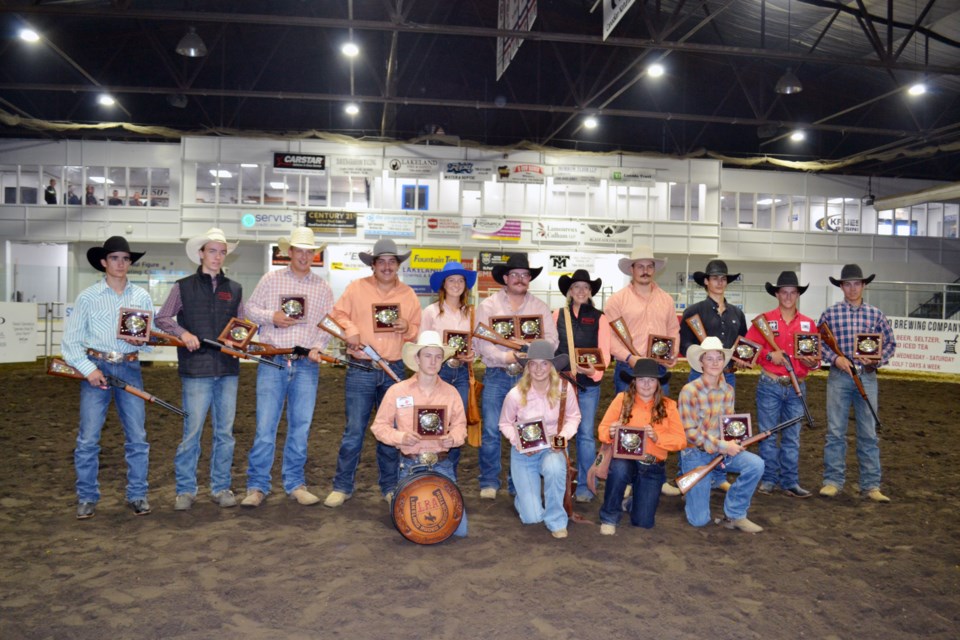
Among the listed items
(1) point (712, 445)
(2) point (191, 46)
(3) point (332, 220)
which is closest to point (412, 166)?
(3) point (332, 220)

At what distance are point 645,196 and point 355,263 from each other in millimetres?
11609

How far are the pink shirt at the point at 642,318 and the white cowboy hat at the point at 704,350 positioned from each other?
23 cm

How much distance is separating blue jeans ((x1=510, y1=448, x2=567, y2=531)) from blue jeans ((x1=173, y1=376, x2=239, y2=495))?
2.43 m

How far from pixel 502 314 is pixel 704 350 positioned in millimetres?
1811

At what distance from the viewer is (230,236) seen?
83.5 feet

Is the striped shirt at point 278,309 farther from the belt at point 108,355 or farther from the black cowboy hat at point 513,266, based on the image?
the black cowboy hat at point 513,266

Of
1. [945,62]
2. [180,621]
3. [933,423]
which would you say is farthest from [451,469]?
[945,62]

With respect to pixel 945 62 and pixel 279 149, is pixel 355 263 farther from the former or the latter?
pixel 945 62

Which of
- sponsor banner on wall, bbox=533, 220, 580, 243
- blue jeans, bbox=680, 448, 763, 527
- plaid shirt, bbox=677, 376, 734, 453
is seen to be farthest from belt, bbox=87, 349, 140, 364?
sponsor banner on wall, bbox=533, 220, 580, 243

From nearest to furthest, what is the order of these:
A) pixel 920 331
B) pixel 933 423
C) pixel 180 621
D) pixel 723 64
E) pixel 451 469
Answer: pixel 180 621 → pixel 451 469 → pixel 933 423 → pixel 920 331 → pixel 723 64

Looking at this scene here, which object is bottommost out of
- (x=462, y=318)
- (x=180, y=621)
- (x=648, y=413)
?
(x=180, y=621)

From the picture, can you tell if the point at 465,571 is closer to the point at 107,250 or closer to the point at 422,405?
the point at 422,405

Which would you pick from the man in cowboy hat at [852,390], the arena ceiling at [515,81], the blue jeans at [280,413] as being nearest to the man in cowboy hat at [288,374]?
the blue jeans at [280,413]

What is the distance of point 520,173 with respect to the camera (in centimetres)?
2564
